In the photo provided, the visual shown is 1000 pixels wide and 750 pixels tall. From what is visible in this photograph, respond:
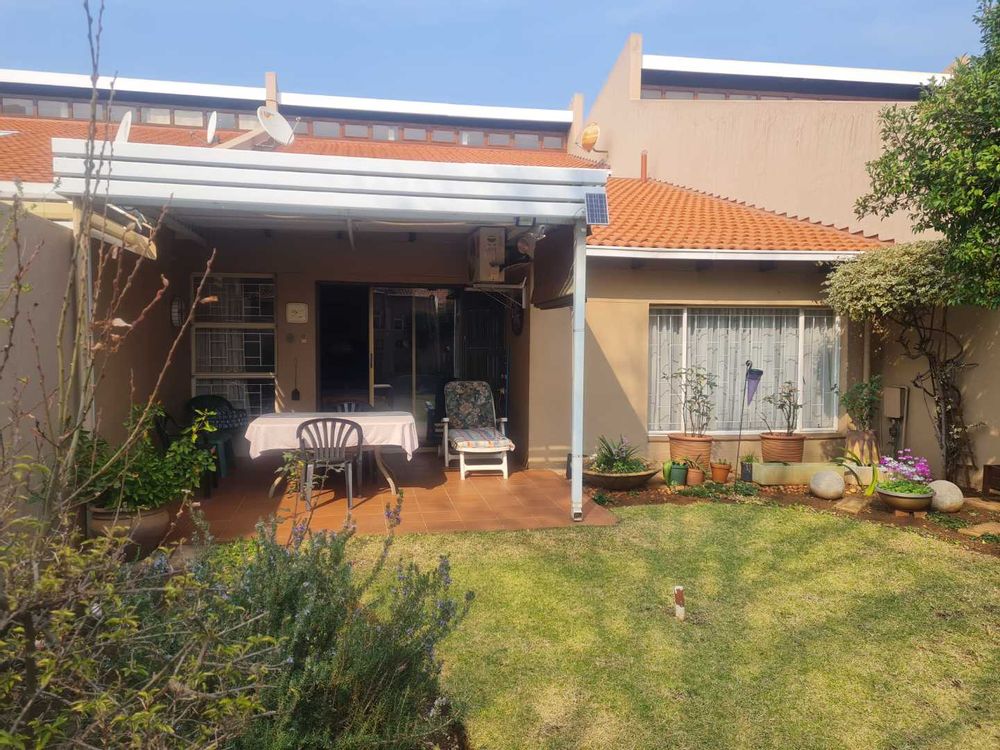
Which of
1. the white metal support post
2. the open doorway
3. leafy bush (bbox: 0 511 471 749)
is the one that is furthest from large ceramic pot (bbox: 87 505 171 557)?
the open doorway

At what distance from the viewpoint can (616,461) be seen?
27.3 ft

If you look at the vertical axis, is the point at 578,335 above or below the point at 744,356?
above

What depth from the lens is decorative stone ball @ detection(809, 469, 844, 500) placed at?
312 inches

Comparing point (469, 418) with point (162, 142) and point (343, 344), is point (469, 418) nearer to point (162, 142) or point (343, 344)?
point (343, 344)

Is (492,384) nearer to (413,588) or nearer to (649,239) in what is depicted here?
(649,239)

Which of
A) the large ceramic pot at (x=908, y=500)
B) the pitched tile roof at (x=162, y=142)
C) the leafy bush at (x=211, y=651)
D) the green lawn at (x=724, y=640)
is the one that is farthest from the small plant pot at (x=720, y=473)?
the pitched tile roof at (x=162, y=142)

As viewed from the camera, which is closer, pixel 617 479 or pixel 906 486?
pixel 906 486

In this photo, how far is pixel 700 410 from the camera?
356 inches

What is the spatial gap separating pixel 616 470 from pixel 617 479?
5.8 inches

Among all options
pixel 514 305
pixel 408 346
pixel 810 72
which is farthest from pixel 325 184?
pixel 810 72

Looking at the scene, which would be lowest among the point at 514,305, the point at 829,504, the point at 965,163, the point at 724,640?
the point at 724,640

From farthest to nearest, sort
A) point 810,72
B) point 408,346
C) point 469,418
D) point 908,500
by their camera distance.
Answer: point 810,72 → point 408,346 → point 469,418 → point 908,500

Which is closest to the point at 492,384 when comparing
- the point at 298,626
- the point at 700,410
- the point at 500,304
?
the point at 500,304

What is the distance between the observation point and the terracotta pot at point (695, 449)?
8.74m
